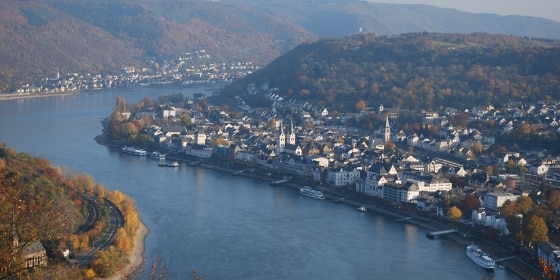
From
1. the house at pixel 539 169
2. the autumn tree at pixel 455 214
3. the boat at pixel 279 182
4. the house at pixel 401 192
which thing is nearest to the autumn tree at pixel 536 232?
the autumn tree at pixel 455 214

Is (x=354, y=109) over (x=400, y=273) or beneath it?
over

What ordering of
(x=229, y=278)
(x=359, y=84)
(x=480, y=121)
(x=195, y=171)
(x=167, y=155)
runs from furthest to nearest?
(x=359, y=84), (x=480, y=121), (x=167, y=155), (x=195, y=171), (x=229, y=278)

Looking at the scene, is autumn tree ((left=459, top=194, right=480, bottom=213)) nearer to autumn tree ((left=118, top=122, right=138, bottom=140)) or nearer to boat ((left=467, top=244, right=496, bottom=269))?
boat ((left=467, top=244, right=496, bottom=269))

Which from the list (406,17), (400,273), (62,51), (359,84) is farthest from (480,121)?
(406,17)

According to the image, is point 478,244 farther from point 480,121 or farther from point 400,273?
point 480,121

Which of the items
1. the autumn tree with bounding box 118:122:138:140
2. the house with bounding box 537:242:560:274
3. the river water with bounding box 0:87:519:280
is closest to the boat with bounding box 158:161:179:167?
the river water with bounding box 0:87:519:280
